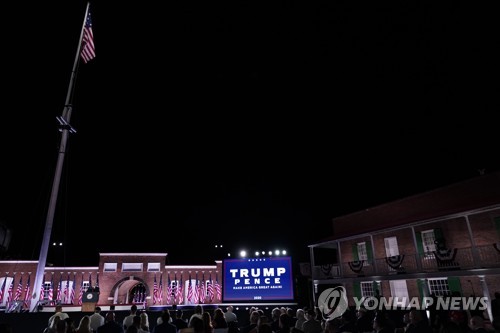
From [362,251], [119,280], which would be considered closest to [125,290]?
[119,280]

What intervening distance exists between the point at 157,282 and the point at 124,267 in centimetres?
330

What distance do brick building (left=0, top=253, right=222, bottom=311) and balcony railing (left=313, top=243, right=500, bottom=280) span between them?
11.2 m

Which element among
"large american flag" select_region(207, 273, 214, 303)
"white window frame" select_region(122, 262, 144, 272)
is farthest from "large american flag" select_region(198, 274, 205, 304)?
"white window frame" select_region(122, 262, 144, 272)

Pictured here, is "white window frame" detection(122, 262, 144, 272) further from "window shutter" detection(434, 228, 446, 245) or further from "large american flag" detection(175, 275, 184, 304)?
"window shutter" detection(434, 228, 446, 245)

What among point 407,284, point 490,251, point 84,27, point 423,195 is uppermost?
point 84,27

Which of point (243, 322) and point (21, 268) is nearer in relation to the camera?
point (243, 322)

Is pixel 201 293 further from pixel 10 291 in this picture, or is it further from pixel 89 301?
pixel 10 291

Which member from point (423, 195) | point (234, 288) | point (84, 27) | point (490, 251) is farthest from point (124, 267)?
point (490, 251)

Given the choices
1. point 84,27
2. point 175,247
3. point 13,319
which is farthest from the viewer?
point 175,247

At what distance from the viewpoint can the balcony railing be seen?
15.1 m

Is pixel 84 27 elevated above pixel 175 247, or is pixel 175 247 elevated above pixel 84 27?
pixel 84 27

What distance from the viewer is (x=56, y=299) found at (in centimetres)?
2652

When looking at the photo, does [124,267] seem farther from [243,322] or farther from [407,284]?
[407,284]

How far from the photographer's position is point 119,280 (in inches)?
1115
